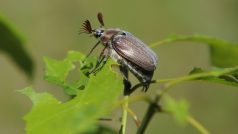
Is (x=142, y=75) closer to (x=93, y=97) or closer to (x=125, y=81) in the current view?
(x=125, y=81)

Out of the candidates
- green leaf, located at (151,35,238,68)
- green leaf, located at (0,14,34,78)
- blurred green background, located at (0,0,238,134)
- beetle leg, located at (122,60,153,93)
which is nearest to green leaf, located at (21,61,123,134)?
beetle leg, located at (122,60,153,93)

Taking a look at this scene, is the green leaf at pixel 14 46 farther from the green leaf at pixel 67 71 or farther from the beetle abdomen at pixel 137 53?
the beetle abdomen at pixel 137 53

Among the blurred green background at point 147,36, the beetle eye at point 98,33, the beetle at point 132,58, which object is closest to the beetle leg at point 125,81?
the beetle at point 132,58

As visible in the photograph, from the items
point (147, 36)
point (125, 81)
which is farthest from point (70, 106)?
point (147, 36)

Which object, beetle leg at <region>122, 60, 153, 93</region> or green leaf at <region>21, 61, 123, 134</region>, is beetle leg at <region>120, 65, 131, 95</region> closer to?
beetle leg at <region>122, 60, 153, 93</region>

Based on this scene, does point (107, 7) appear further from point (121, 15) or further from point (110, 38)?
point (110, 38)

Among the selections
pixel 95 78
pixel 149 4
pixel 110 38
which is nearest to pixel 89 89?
pixel 95 78
